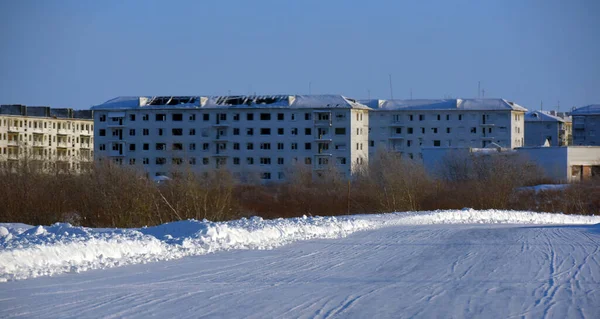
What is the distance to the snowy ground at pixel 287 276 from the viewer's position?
12.7 meters

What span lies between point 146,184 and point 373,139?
90.8 metres

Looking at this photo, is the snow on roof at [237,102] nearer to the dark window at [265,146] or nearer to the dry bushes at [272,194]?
the dark window at [265,146]

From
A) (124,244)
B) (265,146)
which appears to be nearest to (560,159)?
(265,146)

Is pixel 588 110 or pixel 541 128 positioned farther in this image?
pixel 541 128

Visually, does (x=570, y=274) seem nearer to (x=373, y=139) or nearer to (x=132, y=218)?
(x=132, y=218)

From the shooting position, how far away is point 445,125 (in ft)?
445

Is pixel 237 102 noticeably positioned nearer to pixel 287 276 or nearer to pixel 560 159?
pixel 560 159

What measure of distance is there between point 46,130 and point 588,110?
302 ft

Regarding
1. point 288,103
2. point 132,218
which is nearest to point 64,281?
point 132,218

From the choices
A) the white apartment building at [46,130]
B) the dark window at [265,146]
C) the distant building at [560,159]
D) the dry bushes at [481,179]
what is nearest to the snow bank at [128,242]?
the dry bushes at [481,179]

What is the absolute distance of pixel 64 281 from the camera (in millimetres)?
15578

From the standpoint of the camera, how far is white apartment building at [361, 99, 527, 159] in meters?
134

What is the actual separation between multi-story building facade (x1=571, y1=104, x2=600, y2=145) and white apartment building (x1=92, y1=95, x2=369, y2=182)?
46.2 metres

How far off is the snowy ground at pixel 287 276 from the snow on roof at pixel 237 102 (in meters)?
98.1
